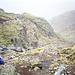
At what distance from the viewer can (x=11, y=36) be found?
155 ft

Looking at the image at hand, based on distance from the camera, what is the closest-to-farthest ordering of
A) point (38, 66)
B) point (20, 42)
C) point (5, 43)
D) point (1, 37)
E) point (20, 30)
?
point (38, 66) < point (5, 43) < point (1, 37) < point (20, 42) < point (20, 30)

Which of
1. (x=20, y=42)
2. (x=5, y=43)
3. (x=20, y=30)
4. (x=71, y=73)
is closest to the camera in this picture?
(x=71, y=73)

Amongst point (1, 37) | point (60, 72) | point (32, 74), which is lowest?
point (32, 74)

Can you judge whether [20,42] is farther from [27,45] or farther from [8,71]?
[8,71]

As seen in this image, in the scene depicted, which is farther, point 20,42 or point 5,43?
point 20,42

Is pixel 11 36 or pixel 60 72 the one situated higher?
pixel 11 36

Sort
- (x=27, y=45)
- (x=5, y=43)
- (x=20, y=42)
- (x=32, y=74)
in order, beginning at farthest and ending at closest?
(x=27, y=45) → (x=20, y=42) → (x=5, y=43) → (x=32, y=74)

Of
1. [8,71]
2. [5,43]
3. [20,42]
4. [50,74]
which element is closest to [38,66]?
[50,74]

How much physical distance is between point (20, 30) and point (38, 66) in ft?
132

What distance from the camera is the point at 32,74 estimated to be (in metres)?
15.6

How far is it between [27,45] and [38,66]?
34.2 m

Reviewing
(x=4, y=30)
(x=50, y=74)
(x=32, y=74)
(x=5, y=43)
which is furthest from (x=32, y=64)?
(x=4, y=30)

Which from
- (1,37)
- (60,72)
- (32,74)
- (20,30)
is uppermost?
(20,30)

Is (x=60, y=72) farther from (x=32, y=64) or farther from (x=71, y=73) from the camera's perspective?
(x=32, y=64)
